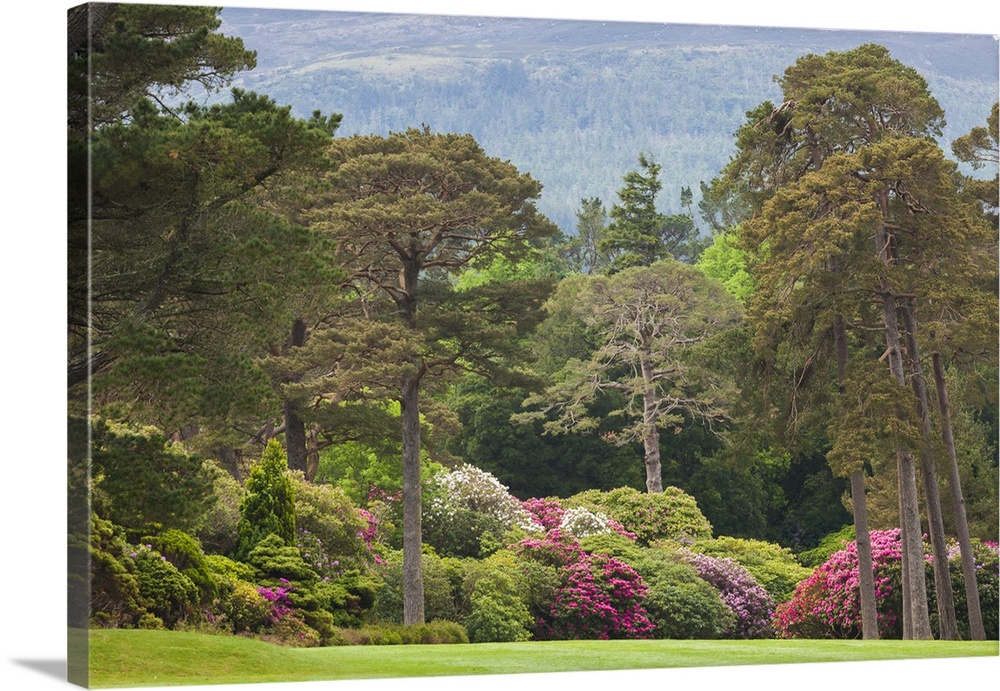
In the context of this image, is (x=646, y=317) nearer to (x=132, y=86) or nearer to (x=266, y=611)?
(x=266, y=611)

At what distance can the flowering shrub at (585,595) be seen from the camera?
14.8 m

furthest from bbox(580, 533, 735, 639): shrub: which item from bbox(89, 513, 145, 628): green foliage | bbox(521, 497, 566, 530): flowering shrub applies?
bbox(89, 513, 145, 628): green foliage

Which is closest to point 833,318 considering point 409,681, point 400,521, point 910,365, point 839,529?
point 910,365

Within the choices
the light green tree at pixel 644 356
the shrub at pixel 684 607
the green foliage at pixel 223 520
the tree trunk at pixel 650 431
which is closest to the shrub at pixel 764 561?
the shrub at pixel 684 607

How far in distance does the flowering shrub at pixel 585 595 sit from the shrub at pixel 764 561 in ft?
4.64

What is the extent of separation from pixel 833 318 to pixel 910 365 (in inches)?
36.4

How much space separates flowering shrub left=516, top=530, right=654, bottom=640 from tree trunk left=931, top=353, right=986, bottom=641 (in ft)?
11.3

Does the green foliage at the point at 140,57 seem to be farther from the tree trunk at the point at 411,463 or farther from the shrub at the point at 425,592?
the shrub at the point at 425,592

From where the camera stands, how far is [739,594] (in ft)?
52.5

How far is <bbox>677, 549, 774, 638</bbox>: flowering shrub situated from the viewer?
15845 mm

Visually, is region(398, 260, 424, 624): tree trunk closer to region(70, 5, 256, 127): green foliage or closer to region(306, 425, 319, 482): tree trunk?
region(306, 425, 319, 482): tree trunk

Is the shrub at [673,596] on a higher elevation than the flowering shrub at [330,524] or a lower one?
lower

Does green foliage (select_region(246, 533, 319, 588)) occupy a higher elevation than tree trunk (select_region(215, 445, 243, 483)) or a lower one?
lower

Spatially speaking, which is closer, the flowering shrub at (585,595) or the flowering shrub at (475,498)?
the flowering shrub at (585,595)
